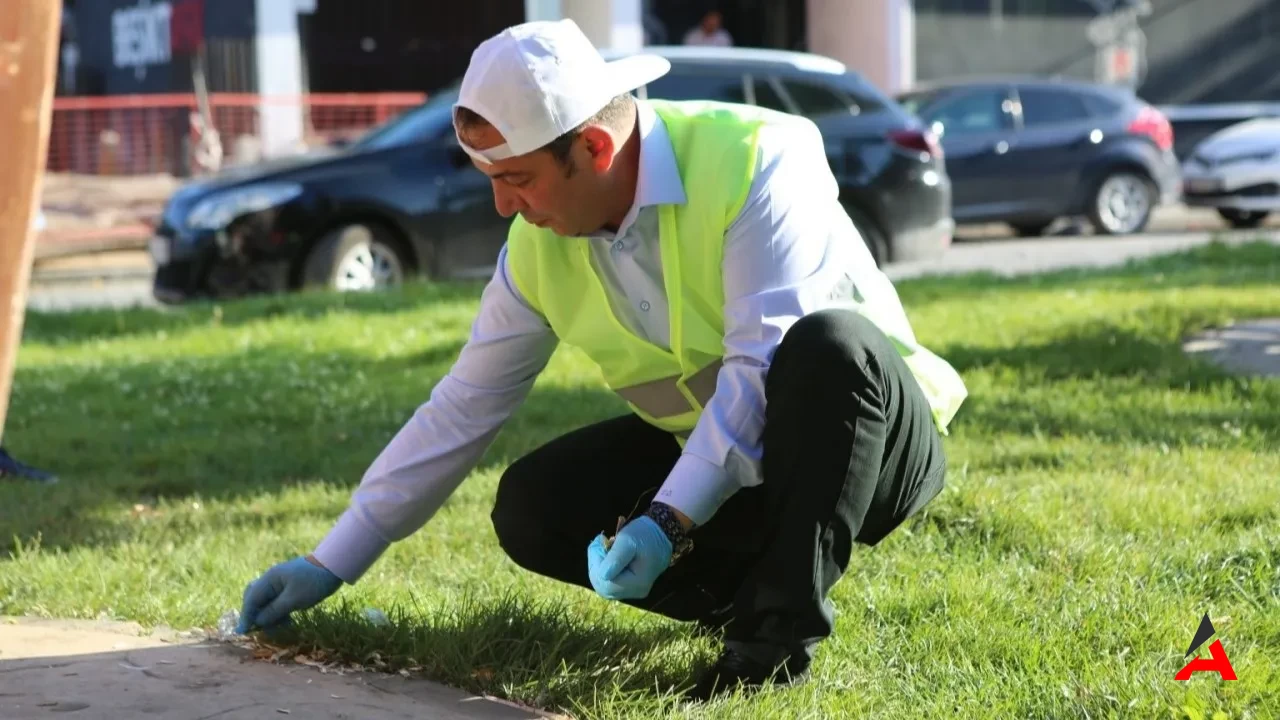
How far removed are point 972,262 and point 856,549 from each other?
10.3 m

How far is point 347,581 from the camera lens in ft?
11.3

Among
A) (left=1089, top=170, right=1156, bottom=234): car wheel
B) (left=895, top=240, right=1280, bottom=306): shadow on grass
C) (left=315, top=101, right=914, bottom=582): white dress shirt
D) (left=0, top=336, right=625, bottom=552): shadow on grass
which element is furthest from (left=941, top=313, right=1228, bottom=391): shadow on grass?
(left=1089, top=170, right=1156, bottom=234): car wheel

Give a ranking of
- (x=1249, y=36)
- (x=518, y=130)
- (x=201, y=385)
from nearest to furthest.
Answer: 1. (x=518, y=130)
2. (x=201, y=385)
3. (x=1249, y=36)

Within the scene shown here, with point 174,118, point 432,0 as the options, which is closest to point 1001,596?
point 174,118

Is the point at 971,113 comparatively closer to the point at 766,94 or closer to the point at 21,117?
the point at 766,94

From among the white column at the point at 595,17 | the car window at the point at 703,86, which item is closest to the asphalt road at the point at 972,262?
the car window at the point at 703,86

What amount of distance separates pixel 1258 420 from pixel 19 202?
4185mm

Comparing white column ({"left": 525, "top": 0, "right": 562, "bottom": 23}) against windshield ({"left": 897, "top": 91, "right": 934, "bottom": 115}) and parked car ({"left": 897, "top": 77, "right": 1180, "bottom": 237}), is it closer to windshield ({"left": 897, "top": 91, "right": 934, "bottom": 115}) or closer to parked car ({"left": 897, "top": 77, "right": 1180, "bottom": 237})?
parked car ({"left": 897, "top": 77, "right": 1180, "bottom": 237})

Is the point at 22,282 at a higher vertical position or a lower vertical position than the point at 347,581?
higher

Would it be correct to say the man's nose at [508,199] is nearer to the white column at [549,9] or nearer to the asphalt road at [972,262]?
the white column at [549,9]

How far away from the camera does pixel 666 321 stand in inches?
125

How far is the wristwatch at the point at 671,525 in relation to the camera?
9.52ft

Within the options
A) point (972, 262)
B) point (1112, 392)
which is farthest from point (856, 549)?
point (972, 262)

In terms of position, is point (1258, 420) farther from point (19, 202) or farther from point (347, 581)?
point (19, 202)
